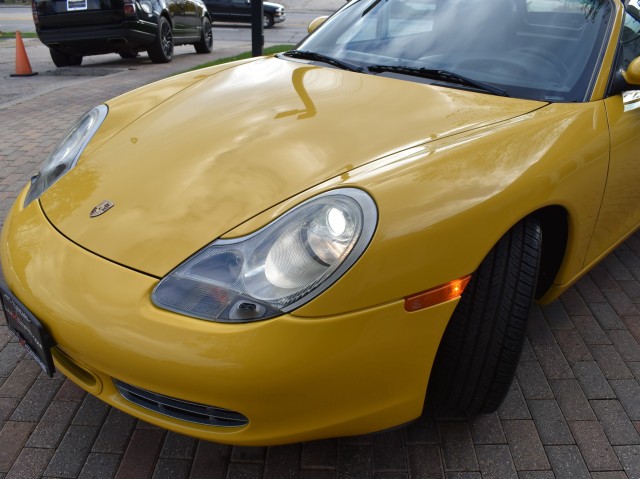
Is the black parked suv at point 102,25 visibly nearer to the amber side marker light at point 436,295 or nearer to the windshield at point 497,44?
the windshield at point 497,44

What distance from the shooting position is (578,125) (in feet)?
6.36

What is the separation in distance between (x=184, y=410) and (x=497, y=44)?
1803 millimetres

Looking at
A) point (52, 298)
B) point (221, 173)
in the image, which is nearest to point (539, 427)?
point (221, 173)

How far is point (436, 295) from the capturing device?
60.4 inches

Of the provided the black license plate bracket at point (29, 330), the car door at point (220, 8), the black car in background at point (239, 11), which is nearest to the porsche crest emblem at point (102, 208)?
the black license plate bracket at point (29, 330)

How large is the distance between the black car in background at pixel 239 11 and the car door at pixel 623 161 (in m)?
16.2

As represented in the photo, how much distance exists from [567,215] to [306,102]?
0.99 m

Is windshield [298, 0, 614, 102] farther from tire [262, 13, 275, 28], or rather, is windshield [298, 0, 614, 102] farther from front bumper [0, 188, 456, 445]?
tire [262, 13, 275, 28]

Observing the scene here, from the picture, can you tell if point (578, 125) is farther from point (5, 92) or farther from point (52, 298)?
point (5, 92)

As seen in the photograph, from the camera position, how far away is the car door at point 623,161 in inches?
82.8

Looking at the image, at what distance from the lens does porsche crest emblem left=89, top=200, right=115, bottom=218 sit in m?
1.77

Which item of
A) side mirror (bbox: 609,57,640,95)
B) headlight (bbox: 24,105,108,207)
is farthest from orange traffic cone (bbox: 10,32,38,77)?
side mirror (bbox: 609,57,640,95)

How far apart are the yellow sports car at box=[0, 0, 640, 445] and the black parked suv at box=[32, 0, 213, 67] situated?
21.9 ft

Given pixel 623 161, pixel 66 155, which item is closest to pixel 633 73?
pixel 623 161
